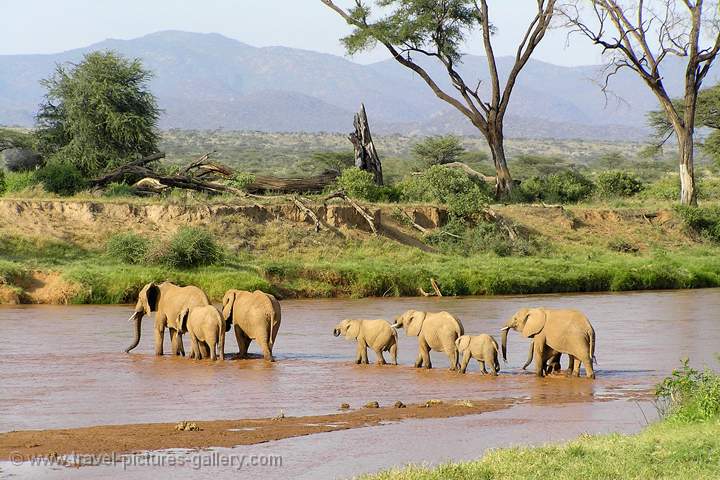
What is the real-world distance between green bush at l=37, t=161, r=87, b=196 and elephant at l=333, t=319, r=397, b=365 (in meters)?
17.7

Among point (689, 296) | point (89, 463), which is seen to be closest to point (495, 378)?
point (89, 463)

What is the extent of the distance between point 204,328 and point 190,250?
430 inches

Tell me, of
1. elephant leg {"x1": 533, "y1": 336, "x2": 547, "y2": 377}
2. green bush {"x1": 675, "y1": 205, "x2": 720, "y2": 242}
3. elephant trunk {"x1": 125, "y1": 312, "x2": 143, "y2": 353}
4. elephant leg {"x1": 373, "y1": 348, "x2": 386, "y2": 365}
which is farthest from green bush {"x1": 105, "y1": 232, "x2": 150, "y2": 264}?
green bush {"x1": 675, "y1": 205, "x2": 720, "y2": 242}

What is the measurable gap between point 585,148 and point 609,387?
12875cm

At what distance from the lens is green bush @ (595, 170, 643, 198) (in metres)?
44.1

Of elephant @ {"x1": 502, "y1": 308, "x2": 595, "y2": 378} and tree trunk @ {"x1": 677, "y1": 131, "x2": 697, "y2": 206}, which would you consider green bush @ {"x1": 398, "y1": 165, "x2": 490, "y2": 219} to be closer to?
tree trunk @ {"x1": 677, "y1": 131, "x2": 697, "y2": 206}

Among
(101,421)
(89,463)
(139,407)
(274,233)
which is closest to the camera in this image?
(89,463)

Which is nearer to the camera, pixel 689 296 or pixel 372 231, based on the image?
pixel 689 296

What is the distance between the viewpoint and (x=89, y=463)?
378 inches

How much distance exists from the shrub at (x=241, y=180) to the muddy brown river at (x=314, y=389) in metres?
11.2

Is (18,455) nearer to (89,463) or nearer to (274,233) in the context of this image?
(89,463)

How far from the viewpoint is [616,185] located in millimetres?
45594

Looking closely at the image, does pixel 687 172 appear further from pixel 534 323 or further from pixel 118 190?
pixel 534 323

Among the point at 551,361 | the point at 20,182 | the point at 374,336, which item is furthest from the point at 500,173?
the point at 551,361
